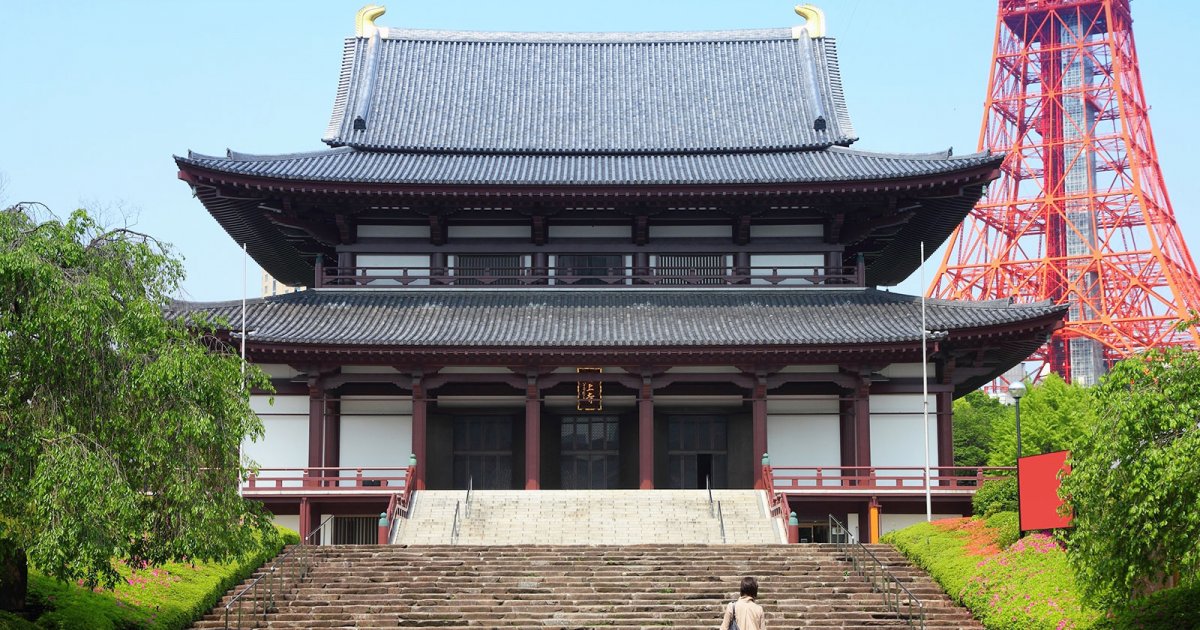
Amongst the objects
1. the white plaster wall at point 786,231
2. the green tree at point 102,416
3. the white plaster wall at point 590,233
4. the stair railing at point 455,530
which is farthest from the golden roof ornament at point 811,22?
the green tree at point 102,416

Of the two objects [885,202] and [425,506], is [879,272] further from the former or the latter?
[425,506]

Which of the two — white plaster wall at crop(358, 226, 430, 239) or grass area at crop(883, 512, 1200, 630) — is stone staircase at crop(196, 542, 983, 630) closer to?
grass area at crop(883, 512, 1200, 630)

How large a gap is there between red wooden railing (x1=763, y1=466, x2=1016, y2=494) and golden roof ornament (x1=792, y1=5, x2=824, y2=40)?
62.5 feet

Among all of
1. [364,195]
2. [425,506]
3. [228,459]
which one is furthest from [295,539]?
[364,195]

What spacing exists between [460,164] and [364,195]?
5.07 m

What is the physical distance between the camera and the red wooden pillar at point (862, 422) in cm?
3431

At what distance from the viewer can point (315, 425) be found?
34.3 meters

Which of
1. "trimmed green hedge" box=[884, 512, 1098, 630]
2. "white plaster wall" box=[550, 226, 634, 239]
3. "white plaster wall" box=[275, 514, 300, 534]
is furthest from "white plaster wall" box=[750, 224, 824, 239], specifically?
"white plaster wall" box=[275, 514, 300, 534]

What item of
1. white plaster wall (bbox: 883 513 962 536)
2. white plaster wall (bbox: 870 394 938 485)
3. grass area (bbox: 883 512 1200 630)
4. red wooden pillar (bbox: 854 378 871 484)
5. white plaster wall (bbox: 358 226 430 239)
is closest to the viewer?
grass area (bbox: 883 512 1200 630)

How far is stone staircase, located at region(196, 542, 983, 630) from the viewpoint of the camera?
22391 millimetres

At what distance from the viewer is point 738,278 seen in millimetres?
37594

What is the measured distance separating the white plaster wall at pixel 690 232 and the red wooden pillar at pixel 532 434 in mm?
6878

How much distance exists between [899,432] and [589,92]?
17788 millimetres

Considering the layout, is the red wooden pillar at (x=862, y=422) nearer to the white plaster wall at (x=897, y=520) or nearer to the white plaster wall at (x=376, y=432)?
the white plaster wall at (x=897, y=520)
